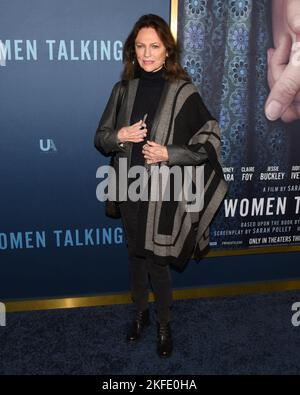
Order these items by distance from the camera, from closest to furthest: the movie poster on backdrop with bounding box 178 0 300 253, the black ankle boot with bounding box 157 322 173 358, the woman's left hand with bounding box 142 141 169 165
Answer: the woman's left hand with bounding box 142 141 169 165, the black ankle boot with bounding box 157 322 173 358, the movie poster on backdrop with bounding box 178 0 300 253

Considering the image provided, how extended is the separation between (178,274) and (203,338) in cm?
43

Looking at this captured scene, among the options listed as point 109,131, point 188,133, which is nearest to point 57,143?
point 109,131

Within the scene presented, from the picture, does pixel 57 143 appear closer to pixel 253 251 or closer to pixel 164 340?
pixel 164 340

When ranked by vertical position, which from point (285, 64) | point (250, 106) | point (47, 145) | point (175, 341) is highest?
point (285, 64)

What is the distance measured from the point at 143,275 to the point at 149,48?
1064mm

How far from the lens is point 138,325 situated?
2105 millimetres

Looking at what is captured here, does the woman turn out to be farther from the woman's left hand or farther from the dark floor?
the dark floor

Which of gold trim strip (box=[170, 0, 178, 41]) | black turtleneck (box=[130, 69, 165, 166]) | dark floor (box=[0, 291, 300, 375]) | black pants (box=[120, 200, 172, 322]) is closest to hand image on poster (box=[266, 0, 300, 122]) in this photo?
gold trim strip (box=[170, 0, 178, 41])

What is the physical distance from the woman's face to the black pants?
0.60 metres

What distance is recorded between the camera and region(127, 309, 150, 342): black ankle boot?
2.08m

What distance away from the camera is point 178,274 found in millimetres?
2428

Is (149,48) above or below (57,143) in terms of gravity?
above

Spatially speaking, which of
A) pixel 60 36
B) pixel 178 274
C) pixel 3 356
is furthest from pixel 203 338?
pixel 60 36
